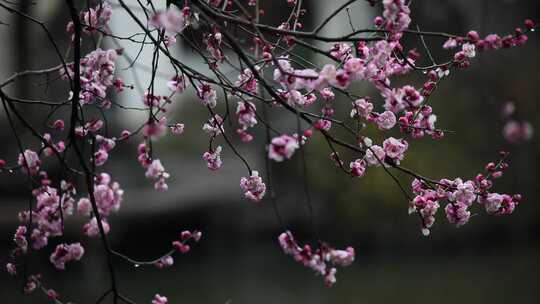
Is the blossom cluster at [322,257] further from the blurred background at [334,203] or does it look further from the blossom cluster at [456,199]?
the blurred background at [334,203]

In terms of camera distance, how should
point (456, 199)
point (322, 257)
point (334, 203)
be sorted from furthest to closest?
point (334, 203) < point (456, 199) < point (322, 257)

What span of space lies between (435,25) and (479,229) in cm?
301

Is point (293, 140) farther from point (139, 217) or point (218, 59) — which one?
point (139, 217)

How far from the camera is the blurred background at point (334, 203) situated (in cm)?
902

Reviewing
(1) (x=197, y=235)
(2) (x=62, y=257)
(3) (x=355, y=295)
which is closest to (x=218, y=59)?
(1) (x=197, y=235)

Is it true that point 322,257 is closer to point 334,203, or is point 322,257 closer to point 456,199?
point 456,199

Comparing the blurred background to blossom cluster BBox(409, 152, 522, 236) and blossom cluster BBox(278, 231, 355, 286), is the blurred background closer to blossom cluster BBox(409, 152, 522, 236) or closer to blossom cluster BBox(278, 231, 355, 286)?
blossom cluster BBox(409, 152, 522, 236)

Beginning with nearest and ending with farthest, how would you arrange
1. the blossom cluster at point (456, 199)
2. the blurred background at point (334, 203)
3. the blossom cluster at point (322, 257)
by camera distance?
the blossom cluster at point (322, 257) → the blossom cluster at point (456, 199) → the blurred background at point (334, 203)

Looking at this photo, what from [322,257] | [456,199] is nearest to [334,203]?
[456,199]

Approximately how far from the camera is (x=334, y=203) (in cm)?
1055

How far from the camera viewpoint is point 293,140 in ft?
5.21

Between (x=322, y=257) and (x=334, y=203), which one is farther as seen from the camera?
(x=334, y=203)

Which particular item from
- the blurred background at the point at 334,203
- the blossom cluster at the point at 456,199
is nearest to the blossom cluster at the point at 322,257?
the blossom cluster at the point at 456,199

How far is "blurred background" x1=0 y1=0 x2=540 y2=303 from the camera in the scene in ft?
29.6
